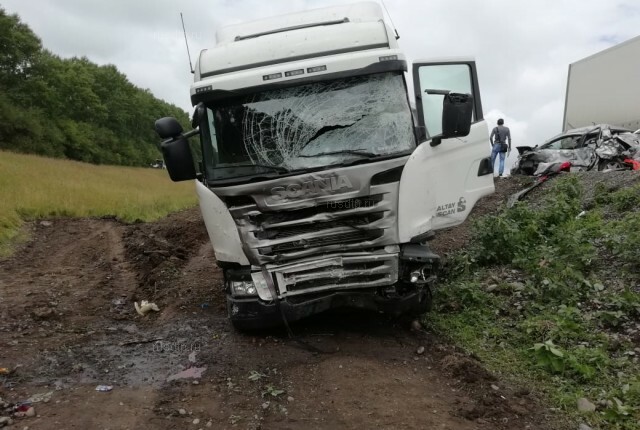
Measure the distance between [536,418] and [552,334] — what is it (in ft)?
4.10

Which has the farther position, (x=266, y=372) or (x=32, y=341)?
(x=32, y=341)

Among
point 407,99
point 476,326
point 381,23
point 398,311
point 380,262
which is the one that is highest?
point 381,23

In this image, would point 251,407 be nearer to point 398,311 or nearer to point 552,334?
point 398,311

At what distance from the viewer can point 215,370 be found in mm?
4496

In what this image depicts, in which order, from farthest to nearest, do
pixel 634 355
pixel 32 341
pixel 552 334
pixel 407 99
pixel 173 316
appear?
pixel 173 316 → pixel 32 341 → pixel 407 99 → pixel 552 334 → pixel 634 355

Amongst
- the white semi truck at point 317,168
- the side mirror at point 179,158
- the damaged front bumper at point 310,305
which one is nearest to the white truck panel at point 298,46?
the white semi truck at point 317,168

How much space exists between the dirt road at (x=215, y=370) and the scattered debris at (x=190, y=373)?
0.02 metres

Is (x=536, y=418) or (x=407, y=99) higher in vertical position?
(x=407, y=99)

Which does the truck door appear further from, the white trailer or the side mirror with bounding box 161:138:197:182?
the white trailer

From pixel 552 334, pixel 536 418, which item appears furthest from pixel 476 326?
pixel 536 418

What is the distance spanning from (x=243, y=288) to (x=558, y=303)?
311 cm

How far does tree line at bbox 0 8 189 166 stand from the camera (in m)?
43.2

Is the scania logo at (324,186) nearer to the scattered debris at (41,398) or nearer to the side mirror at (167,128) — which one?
the side mirror at (167,128)

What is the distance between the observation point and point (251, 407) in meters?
3.82
